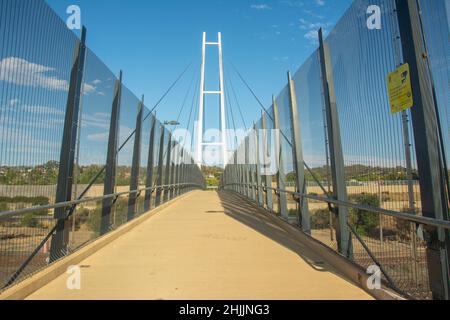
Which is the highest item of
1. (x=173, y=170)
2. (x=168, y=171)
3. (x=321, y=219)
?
(x=173, y=170)

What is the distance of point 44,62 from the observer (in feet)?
12.0

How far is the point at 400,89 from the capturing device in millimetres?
3068

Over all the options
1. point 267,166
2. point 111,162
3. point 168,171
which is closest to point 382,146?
point 111,162

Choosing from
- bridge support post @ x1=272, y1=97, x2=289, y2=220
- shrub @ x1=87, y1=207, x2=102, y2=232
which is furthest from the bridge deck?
bridge support post @ x1=272, y1=97, x2=289, y2=220

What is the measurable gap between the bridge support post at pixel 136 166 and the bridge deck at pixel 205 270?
4.09 feet

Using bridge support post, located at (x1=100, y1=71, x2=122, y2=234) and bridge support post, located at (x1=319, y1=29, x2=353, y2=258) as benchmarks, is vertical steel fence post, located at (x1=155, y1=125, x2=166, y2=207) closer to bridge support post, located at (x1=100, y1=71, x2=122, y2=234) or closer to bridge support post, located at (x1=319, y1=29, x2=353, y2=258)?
bridge support post, located at (x1=100, y1=71, x2=122, y2=234)

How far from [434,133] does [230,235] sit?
4.09 m

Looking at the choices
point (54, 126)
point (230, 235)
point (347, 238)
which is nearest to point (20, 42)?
point (54, 126)

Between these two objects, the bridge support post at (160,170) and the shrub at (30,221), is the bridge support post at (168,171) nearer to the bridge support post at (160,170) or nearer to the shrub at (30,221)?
the bridge support post at (160,170)

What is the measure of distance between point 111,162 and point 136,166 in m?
1.86

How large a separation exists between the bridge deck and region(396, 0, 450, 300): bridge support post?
730 mm

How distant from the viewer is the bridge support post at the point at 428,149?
264 centimetres

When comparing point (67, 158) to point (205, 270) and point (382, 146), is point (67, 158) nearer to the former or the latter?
point (205, 270)

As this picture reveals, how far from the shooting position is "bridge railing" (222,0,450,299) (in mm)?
2771
